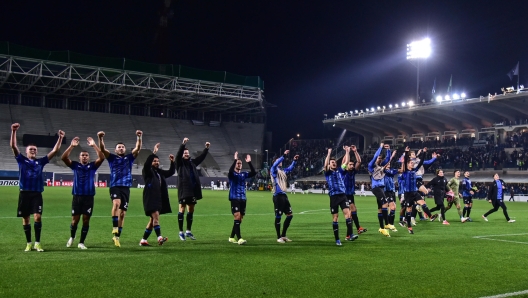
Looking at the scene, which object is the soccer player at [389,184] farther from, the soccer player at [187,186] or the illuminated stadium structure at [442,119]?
the illuminated stadium structure at [442,119]

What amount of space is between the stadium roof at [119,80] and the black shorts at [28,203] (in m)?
43.5

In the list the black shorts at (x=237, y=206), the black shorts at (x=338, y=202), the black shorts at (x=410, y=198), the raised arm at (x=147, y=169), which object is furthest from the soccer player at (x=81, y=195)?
the black shorts at (x=410, y=198)

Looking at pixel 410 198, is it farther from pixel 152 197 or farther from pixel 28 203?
pixel 28 203

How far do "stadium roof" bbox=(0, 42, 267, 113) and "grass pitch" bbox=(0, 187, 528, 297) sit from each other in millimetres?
41532

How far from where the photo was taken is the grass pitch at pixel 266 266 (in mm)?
6320

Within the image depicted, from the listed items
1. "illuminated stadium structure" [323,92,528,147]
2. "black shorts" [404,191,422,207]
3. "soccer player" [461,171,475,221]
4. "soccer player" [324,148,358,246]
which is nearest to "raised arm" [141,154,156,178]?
"soccer player" [324,148,358,246]

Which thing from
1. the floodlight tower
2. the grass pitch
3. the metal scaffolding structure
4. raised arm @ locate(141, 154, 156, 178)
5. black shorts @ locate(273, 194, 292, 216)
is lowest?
the grass pitch

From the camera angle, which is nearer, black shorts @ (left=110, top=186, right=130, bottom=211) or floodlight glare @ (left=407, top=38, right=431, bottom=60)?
black shorts @ (left=110, top=186, right=130, bottom=211)

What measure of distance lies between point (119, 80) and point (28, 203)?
50.4 metres

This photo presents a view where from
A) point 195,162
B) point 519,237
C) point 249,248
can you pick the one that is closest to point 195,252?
point 249,248

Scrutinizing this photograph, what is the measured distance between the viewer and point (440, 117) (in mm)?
56781

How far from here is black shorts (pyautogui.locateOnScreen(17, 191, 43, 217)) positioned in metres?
9.29

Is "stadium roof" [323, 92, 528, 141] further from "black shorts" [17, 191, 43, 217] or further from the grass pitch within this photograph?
"black shorts" [17, 191, 43, 217]

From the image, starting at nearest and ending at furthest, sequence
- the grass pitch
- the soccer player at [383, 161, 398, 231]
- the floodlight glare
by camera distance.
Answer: the grass pitch < the soccer player at [383, 161, 398, 231] < the floodlight glare
